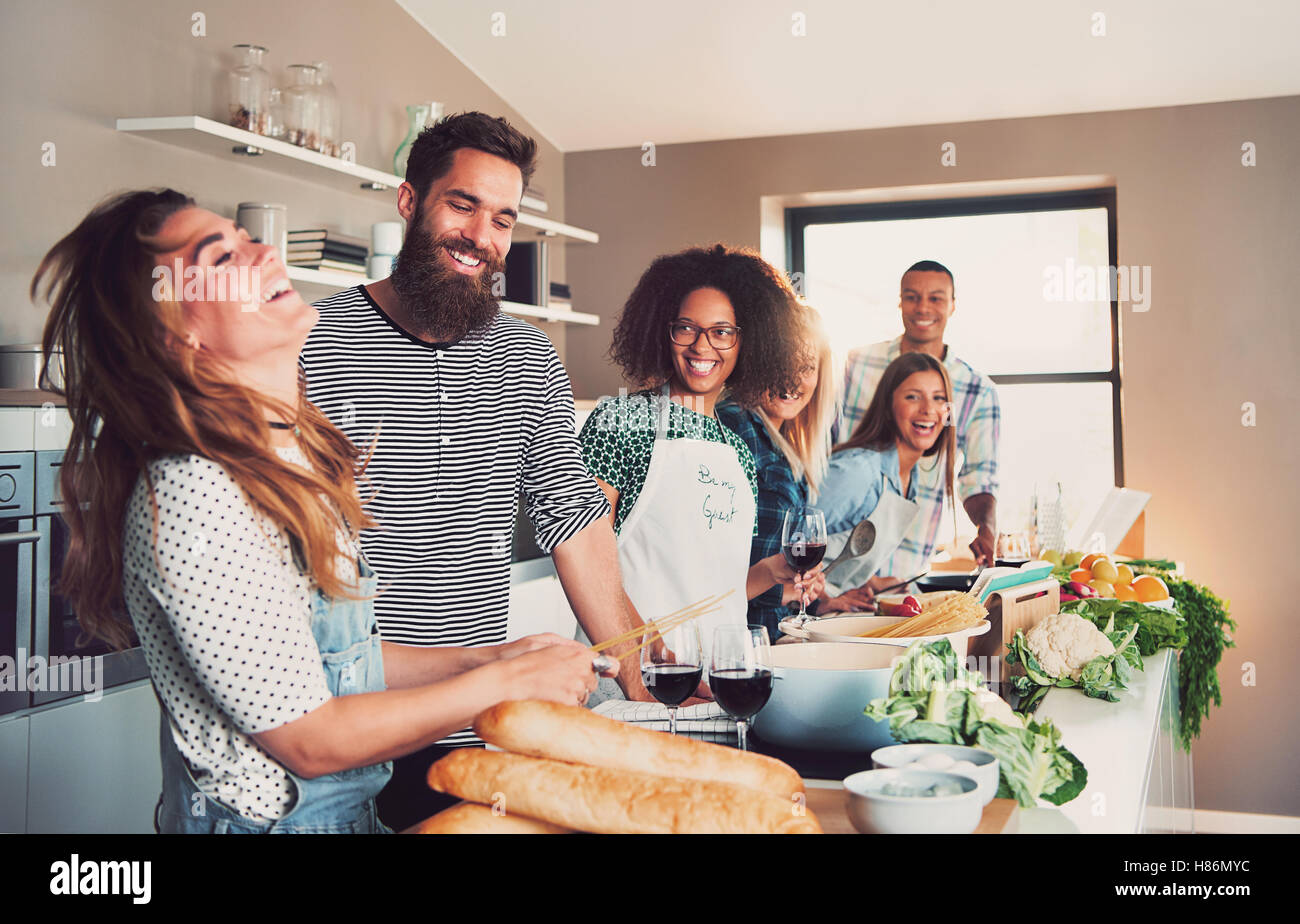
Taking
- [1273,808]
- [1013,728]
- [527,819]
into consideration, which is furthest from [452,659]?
[1273,808]

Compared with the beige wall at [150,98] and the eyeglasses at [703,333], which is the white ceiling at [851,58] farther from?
the eyeglasses at [703,333]

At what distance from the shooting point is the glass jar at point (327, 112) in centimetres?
293

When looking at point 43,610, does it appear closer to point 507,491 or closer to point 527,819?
point 507,491

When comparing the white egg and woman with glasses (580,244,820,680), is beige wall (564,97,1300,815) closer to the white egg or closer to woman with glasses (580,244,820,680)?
woman with glasses (580,244,820,680)

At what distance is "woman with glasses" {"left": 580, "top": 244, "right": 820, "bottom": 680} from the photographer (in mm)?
2076

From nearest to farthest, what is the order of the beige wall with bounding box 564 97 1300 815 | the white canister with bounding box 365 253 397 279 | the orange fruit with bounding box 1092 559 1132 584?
the orange fruit with bounding box 1092 559 1132 584 < the white canister with bounding box 365 253 397 279 < the beige wall with bounding box 564 97 1300 815

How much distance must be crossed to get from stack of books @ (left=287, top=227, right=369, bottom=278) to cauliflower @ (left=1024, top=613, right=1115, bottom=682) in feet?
6.83

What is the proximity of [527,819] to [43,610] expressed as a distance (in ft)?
5.15

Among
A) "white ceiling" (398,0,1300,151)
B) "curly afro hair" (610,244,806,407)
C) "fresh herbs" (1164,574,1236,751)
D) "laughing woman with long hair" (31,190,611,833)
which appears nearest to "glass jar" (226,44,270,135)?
"white ceiling" (398,0,1300,151)

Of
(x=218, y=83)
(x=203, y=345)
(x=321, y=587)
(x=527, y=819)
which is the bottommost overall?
(x=527, y=819)

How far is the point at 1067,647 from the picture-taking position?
5.41ft

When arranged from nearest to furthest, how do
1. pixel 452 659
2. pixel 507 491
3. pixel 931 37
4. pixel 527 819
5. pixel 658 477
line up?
pixel 527 819, pixel 452 659, pixel 507 491, pixel 658 477, pixel 931 37

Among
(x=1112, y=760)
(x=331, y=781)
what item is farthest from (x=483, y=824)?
(x=1112, y=760)

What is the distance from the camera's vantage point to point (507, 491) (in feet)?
5.36
